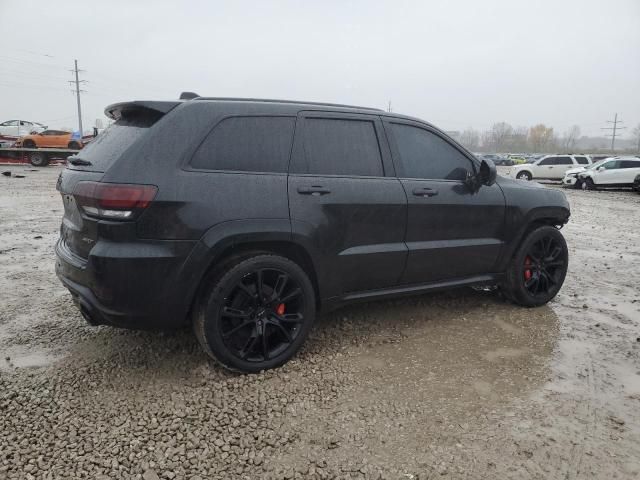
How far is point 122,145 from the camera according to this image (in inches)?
111

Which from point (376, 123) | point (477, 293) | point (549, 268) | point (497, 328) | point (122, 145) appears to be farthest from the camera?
point (477, 293)

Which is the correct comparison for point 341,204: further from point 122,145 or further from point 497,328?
point 497,328

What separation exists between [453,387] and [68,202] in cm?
276

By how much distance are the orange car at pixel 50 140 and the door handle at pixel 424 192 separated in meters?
28.6

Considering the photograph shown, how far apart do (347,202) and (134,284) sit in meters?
1.49

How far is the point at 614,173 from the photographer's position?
21625 millimetres

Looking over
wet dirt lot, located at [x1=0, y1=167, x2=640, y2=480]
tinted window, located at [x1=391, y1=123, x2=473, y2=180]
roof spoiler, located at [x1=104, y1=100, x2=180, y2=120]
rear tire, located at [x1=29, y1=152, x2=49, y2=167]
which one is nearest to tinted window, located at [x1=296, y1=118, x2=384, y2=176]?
tinted window, located at [x1=391, y1=123, x2=473, y2=180]

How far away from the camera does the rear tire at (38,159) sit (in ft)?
79.9

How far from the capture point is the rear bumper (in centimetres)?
261

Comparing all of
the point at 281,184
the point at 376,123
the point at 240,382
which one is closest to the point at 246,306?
the point at 240,382

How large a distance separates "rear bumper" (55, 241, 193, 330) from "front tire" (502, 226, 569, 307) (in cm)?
303

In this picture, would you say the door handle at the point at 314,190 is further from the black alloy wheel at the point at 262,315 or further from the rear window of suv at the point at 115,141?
the rear window of suv at the point at 115,141

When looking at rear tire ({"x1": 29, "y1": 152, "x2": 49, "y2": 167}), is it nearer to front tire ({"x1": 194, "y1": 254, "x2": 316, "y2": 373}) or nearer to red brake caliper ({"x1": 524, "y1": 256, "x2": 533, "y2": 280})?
front tire ({"x1": 194, "y1": 254, "x2": 316, "y2": 373})

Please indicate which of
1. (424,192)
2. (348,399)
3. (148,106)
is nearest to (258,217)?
(148,106)
